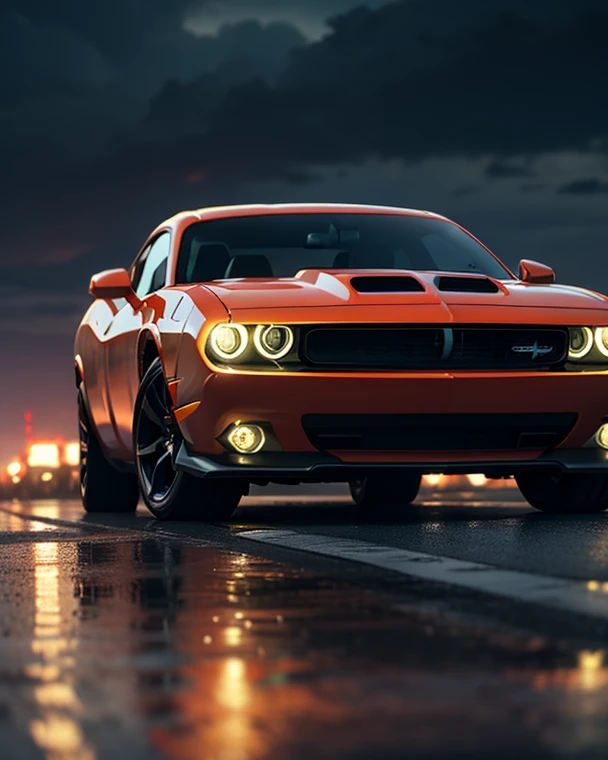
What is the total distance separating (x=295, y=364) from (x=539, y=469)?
1407mm

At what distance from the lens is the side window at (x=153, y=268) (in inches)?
377

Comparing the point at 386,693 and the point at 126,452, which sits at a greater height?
the point at 126,452

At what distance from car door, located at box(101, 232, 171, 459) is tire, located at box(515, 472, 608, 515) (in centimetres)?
232

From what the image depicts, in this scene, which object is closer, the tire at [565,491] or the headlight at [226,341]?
the headlight at [226,341]

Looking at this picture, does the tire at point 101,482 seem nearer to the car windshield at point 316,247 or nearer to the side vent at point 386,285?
the car windshield at point 316,247

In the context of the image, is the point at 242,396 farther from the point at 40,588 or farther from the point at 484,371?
the point at 40,588

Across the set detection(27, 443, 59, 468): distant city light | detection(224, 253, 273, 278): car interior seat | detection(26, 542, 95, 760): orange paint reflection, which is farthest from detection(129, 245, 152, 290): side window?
detection(27, 443, 59, 468): distant city light

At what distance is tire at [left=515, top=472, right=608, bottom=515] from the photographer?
28.9 feet

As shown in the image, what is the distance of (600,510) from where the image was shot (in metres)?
9.02

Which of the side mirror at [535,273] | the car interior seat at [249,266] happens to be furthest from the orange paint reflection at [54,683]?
the side mirror at [535,273]

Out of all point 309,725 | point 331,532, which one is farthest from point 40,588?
point 309,725

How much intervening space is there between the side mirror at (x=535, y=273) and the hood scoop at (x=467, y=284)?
76 cm

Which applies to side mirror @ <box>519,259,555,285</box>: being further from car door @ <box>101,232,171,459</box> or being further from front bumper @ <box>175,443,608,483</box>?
car door @ <box>101,232,171,459</box>

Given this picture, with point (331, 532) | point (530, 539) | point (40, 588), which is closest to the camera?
point (40, 588)
